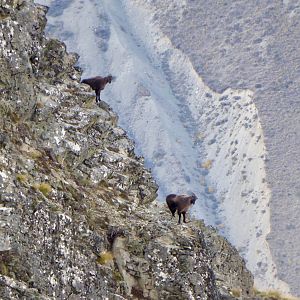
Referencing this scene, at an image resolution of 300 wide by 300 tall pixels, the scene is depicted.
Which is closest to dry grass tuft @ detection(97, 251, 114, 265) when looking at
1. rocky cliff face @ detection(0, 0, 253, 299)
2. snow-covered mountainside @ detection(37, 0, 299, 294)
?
rocky cliff face @ detection(0, 0, 253, 299)

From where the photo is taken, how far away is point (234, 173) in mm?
158250

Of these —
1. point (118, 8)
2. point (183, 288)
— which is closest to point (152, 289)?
point (183, 288)

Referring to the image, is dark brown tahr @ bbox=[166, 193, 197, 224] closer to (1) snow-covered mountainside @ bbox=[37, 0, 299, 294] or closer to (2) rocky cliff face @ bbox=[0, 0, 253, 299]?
(2) rocky cliff face @ bbox=[0, 0, 253, 299]

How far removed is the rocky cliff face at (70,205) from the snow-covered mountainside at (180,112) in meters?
107

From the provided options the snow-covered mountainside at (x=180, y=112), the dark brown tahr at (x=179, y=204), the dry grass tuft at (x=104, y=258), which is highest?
the snow-covered mountainside at (x=180, y=112)

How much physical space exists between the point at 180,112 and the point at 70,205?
15253 cm

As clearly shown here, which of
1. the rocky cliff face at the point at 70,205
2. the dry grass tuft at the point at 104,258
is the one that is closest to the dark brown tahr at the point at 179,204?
the rocky cliff face at the point at 70,205

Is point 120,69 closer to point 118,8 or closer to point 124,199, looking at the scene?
point 118,8

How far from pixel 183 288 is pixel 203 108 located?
493ft

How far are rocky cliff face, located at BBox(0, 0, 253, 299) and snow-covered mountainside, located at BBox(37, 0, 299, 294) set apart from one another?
10678 centimetres

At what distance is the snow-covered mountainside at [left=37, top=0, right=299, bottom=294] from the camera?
5851 inches

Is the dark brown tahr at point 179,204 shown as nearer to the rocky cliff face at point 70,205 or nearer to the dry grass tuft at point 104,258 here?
the rocky cliff face at point 70,205

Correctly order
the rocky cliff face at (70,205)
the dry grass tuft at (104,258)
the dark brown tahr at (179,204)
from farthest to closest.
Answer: the dark brown tahr at (179,204)
the dry grass tuft at (104,258)
the rocky cliff face at (70,205)

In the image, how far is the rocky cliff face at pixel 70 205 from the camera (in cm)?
2227
